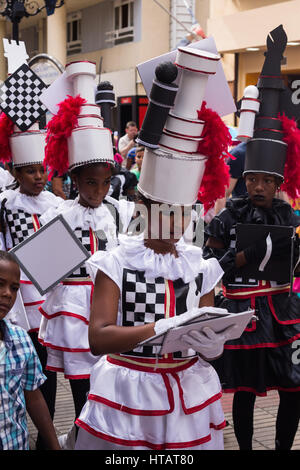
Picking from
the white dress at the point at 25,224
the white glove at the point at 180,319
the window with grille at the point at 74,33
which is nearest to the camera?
the white glove at the point at 180,319

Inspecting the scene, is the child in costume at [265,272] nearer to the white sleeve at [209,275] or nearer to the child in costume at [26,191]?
the white sleeve at [209,275]

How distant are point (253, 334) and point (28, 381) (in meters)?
1.53

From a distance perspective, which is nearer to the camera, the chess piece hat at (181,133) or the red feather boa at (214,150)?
the chess piece hat at (181,133)

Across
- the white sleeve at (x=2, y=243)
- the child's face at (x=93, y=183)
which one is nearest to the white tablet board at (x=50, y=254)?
the child's face at (x=93, y=183)

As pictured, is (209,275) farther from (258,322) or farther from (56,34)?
(56,34)

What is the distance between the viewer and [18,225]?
4.85 metres

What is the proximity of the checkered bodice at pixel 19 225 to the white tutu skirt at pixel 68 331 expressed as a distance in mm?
698

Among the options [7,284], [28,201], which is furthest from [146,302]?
[28,201]

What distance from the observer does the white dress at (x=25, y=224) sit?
4.71 metres

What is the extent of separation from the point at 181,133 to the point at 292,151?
4.90 feet

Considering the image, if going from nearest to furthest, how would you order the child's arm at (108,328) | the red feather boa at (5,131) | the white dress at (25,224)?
the child's arm at (108,328)
the white dress at (25,224)
the red feather boa at (5,131)

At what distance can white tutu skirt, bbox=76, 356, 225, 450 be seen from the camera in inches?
104

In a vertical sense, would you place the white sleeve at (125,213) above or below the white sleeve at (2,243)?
above
